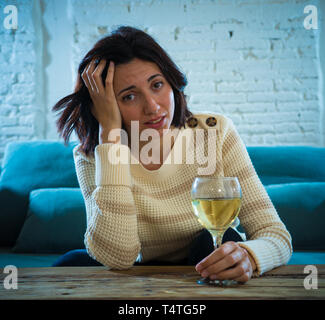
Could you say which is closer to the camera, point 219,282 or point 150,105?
point 219,282

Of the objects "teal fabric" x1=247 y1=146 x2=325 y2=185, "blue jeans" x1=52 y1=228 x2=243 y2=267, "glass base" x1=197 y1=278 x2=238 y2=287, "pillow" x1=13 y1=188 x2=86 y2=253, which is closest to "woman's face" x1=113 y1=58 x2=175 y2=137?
"blue jeans" x1=52 y1=228 x2=243 y2=267

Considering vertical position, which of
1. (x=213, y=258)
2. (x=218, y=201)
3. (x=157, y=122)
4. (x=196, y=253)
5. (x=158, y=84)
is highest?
(x=158, y=84)

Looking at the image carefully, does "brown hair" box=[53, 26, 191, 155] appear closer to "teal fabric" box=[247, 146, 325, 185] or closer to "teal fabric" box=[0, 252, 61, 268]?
"teal fabric" box=[0, 252, 61, 268]

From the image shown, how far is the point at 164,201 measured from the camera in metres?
1.40

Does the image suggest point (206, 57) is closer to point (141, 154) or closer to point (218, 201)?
point (141, 154)

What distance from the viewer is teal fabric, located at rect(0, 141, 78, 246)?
2.19 metres

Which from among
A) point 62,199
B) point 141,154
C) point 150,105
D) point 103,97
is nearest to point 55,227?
point 62,199

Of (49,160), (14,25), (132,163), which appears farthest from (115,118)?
(14,25)

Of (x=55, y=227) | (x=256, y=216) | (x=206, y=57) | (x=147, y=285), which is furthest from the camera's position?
(x=206, y=57)

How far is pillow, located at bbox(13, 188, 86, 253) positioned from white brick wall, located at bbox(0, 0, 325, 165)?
1.19m

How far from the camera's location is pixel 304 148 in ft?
7.45

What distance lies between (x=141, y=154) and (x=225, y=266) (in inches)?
30.0

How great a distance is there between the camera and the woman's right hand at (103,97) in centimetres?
137
